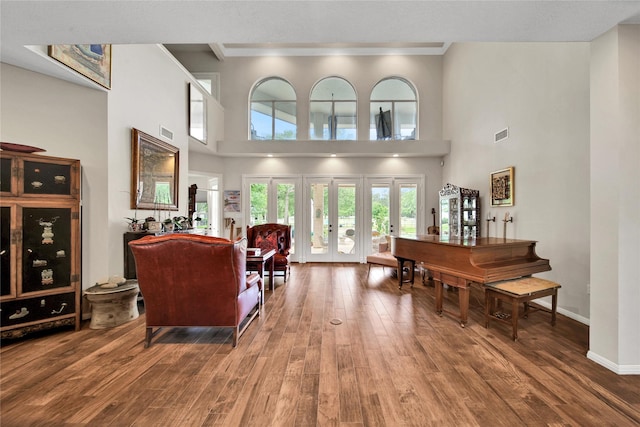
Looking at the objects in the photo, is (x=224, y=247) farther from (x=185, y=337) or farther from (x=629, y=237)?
(x=629, y=237)

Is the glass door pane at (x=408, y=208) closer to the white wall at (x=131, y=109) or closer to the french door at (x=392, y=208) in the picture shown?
the french door at (x=392, y=208)

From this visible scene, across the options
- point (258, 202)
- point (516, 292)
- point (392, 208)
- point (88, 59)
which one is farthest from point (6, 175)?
point (392, 208)

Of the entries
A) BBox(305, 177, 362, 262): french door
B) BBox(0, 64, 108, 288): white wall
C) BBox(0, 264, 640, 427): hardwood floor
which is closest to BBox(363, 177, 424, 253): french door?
Answer: BBox(305, 177, 362, 262): french door

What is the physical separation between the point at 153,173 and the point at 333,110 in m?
4.60

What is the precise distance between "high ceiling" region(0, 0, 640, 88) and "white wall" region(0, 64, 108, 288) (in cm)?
62

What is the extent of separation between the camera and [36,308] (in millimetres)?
2578

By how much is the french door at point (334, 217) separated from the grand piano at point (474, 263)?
3525 mm

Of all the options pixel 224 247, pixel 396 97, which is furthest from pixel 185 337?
pixel 396 97

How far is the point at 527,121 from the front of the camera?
3820 millimetres

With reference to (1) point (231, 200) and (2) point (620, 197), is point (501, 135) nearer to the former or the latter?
(2) point (620, 197)

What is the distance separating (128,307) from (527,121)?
19.7 feet

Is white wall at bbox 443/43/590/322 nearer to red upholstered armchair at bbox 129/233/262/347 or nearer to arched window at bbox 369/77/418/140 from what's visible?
arched window at bbox 369/77/418/140

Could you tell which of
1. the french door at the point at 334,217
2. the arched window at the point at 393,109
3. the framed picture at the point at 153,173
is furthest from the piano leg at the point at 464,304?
the arched window at the point at 393,109

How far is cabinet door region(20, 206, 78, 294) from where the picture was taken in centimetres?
254
